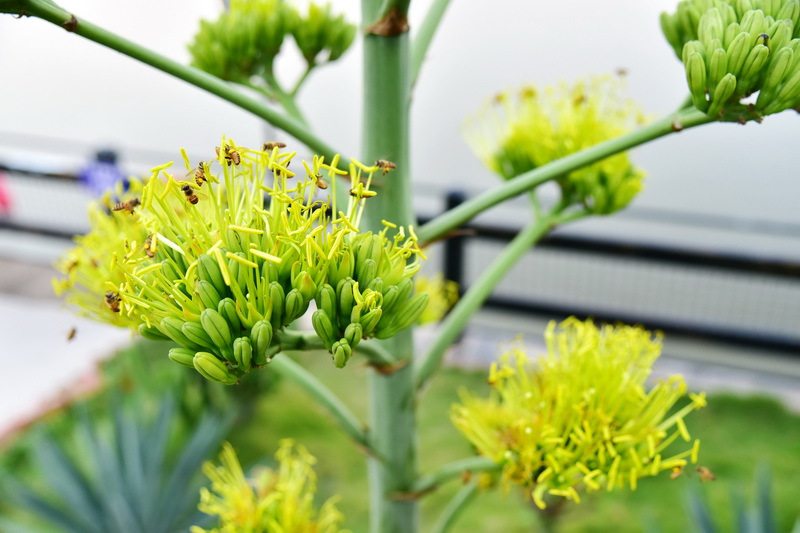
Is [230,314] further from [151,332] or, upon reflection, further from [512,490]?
[512,490]

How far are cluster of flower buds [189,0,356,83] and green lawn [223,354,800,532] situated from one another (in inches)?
47.8

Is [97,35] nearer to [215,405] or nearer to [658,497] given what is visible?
[215,405]

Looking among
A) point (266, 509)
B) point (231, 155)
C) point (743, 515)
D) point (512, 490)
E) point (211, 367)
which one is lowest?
point (512, 490)

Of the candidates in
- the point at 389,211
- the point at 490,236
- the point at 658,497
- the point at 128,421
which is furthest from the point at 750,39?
the point at 490,236

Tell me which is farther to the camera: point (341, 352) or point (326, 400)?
point (326, 400)

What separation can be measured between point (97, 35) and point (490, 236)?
6.93 feet

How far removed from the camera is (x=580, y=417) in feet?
1.93

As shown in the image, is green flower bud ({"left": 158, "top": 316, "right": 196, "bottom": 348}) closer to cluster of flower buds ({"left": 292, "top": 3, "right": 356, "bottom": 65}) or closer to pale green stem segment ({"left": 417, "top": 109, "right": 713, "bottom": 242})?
pale green stem segment ({"left": 417, "top": 109, "right": 713, "bottom": 242})

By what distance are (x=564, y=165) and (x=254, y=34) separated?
0.35 metres

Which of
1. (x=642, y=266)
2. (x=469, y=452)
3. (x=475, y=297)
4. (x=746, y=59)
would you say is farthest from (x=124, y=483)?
(x=642, y=266)

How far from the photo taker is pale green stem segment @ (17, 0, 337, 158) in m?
0.44

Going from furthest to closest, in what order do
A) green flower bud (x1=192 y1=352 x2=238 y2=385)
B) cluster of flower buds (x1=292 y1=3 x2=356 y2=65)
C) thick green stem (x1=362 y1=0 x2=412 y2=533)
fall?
cluster of flower buds (x1=292 y1=3 x2=356 y2=65)
thick green stem (x1=362 y1=0 x2=412 y2=533)
green flower bud (x1=192 y1=352 x2=238 y2=385)

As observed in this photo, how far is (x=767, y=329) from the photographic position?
257 cm

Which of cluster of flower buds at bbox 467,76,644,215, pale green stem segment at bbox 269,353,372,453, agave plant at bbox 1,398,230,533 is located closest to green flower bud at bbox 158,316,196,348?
pale green stem segment at bbox 269,353,372,453
